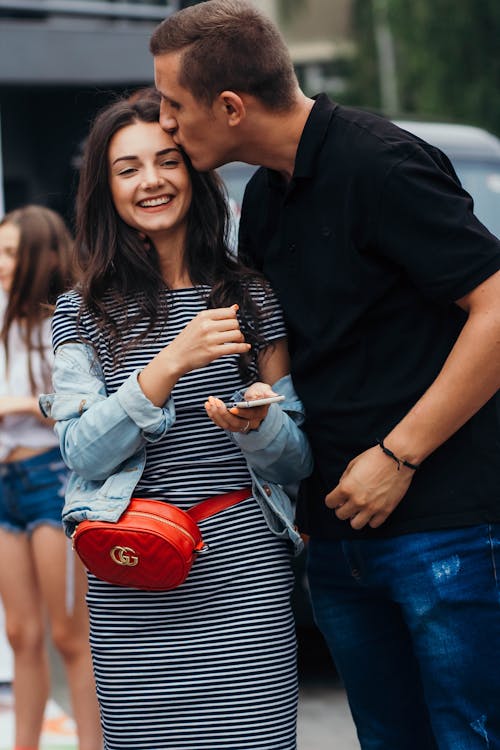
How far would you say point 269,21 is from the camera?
2604mm

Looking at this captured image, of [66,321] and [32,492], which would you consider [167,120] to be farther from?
[32,492]

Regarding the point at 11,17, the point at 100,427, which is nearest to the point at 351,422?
the point at 100,427

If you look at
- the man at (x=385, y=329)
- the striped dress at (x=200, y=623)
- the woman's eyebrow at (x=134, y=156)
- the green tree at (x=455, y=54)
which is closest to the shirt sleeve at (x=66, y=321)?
the striped dress at (x=200, y=623)

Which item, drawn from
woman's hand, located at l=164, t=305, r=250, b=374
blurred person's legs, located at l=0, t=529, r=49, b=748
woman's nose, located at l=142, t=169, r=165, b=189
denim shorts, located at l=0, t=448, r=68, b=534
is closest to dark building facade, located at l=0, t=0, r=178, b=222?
denim shorts, located at l=0, t=448, r=68, b=534

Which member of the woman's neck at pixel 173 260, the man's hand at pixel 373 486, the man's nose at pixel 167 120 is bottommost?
the man's hand at pixel 373 486

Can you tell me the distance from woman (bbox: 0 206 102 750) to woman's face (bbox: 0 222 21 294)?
0.15ft

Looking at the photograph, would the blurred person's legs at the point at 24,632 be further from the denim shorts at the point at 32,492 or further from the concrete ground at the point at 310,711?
the concrete ground at the point at 310,711

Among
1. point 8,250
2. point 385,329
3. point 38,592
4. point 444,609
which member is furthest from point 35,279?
point 444,609

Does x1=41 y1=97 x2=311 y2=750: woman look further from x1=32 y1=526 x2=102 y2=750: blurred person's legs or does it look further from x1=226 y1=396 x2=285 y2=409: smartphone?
x1=32 y1=526 x2=102 y2=750: blurred person's legs

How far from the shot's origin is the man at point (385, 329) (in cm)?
242

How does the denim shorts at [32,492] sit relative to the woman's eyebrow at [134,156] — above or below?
below

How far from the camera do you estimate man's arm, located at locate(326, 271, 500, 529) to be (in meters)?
2.39

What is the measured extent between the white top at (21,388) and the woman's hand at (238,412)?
1793 mm

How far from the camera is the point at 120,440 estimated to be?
8.24 feet
